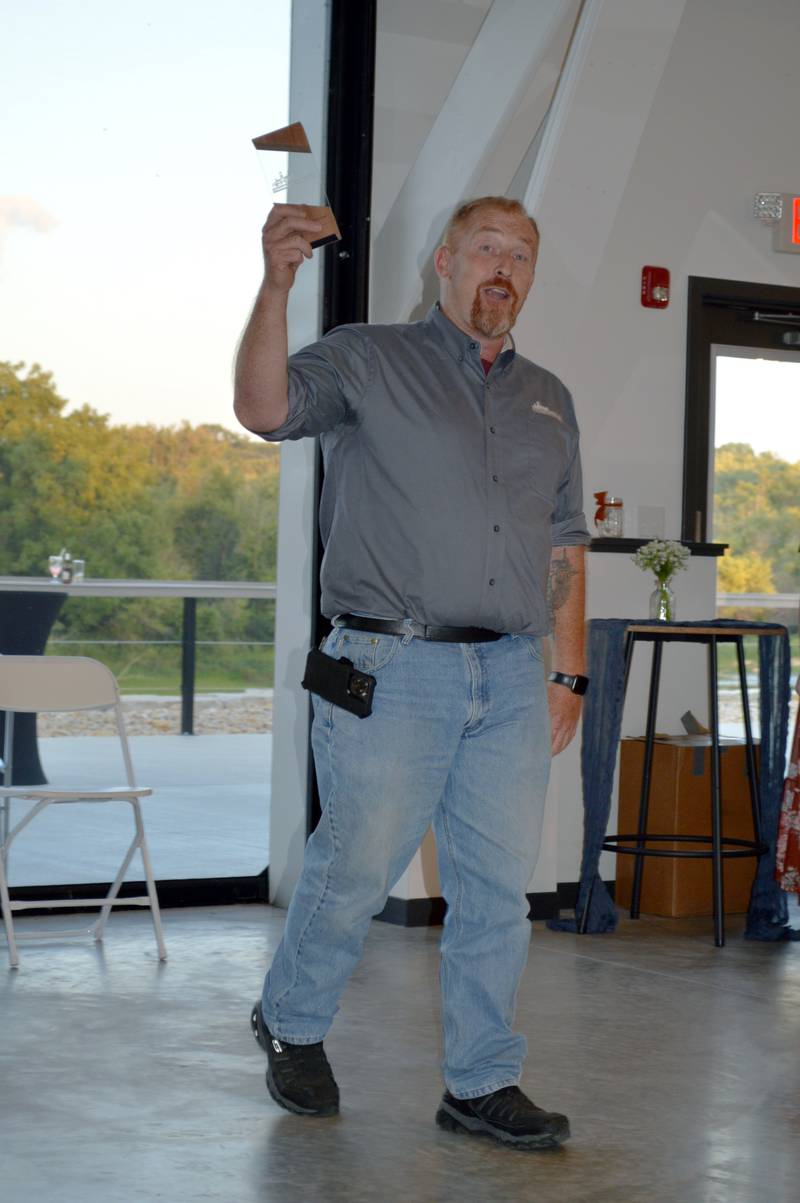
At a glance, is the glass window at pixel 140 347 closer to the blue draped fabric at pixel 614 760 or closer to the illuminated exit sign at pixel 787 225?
the blue draped fabric at pixel 614 760

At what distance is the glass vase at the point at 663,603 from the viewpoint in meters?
4.96

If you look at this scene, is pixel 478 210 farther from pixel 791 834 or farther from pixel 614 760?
pixel 791 834

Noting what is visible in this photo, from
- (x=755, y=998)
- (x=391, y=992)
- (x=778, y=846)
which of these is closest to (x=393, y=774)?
(x=391, y=992)

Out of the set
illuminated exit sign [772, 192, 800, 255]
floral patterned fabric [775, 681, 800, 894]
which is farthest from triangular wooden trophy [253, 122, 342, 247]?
illuminated exit sign [772, 192, 800, 255]

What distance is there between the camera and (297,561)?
5016 millimetres

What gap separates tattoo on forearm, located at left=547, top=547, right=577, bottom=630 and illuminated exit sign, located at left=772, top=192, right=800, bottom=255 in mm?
2902

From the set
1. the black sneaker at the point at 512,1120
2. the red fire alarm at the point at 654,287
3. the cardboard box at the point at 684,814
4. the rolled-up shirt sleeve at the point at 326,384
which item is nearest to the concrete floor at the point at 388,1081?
the black sneaker at the point at 512,1120

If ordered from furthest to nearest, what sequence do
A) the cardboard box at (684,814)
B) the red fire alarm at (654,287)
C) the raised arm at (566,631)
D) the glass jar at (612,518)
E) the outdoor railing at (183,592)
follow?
1. the red fire alarm at (654,287)
2. the glass jar at (612,518)
3. the cardboard box at (684,814)
4. the outdoor railing at (183,592)
5. the raised arm at (566,631)

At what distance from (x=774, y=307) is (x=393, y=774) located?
137 inches

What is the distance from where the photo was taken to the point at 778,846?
4734mm

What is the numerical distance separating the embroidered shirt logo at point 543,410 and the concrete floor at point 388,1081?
125 cm

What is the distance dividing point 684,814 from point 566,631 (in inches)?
81.7

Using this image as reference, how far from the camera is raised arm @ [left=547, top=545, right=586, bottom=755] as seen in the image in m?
2.94

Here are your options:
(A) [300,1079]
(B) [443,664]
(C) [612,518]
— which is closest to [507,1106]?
(A) [300,1079]
